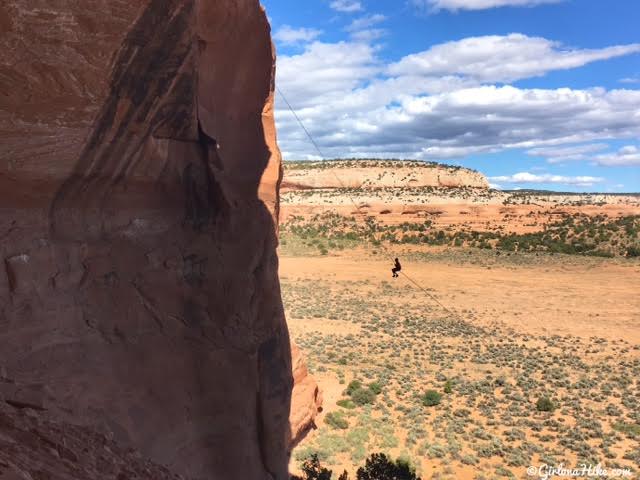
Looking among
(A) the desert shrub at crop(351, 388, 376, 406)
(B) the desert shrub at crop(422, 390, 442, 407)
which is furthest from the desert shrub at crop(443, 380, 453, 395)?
(A) the desert shrub at crop(351, 388, 376, 406)

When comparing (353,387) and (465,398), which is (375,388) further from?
(465,398)

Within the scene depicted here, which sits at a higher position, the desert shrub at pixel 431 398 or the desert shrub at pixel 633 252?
the desert shrub at pixel 633 252

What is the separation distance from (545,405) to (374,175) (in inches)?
3289

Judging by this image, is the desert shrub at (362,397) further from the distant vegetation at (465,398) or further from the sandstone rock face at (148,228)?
the sandstone rock face at (148,228)

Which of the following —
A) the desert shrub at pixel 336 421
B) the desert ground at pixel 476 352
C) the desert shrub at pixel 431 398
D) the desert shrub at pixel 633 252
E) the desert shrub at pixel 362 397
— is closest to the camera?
the desert ground at pixel 476 352

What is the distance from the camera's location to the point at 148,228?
7.09 metres

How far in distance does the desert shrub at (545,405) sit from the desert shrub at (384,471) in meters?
5.11

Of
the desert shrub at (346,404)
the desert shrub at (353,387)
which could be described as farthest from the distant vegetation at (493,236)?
the desert shrub at (346,404)

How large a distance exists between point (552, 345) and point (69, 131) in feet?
62.2

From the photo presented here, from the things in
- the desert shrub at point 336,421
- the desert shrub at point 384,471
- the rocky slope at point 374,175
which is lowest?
the desert shrub at point 336,421

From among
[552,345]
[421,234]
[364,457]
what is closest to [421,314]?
[552,345]

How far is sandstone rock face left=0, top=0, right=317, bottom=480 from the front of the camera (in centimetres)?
525

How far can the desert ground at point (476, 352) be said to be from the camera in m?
11.8

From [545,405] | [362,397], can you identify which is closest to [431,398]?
[362,397]
